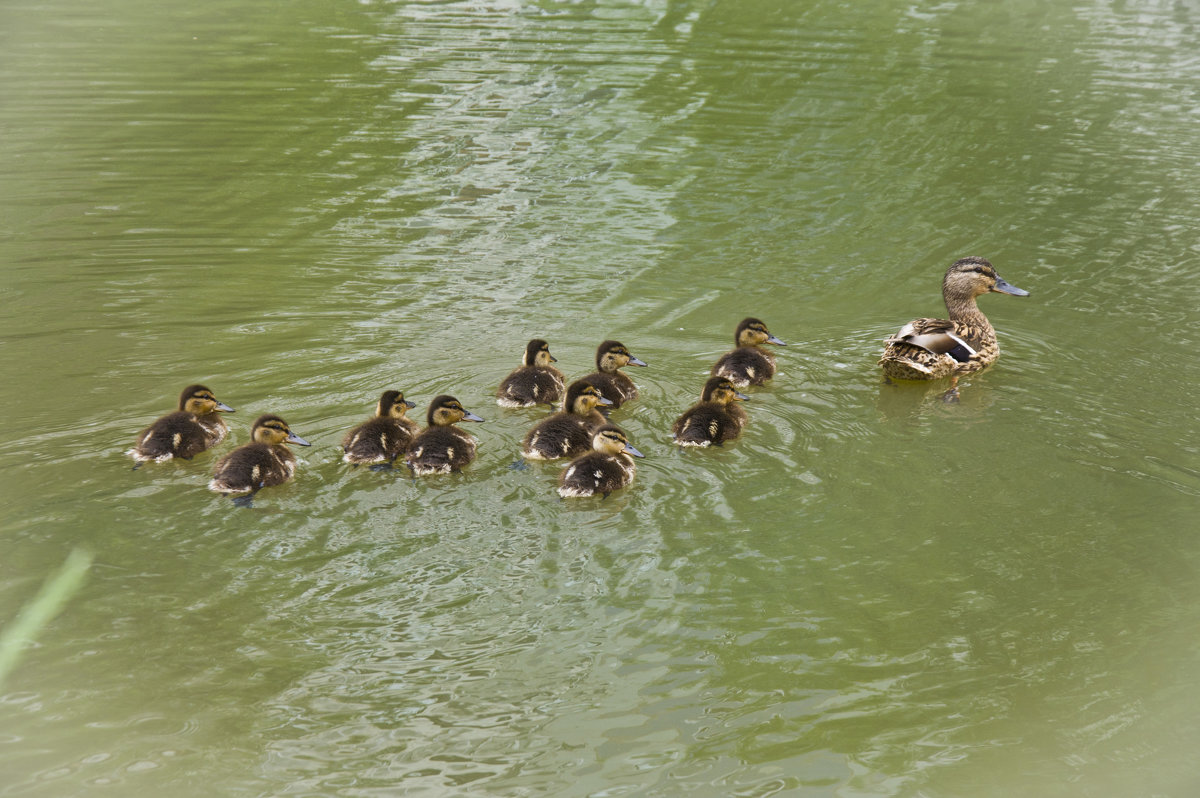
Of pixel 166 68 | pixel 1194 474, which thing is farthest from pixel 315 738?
pixel 166 68

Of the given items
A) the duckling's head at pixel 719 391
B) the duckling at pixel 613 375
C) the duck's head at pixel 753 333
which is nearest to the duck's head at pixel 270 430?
the duckling at pixel 613 375

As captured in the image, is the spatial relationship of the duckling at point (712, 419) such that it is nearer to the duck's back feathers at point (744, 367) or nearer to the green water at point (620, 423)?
the green water at point (620, 423)

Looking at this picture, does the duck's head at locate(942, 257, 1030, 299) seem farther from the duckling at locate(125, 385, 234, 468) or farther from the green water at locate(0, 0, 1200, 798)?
the duckling at locate(125, 385, 234, 468)

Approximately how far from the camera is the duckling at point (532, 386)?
593cm

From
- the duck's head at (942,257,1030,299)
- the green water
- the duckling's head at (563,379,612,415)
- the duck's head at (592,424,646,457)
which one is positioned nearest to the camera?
the green water

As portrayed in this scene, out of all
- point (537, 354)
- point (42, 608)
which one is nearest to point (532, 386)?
point (537, 354)

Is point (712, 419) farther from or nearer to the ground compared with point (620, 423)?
farther from the ground

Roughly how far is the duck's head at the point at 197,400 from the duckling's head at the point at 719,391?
2272 millimetres

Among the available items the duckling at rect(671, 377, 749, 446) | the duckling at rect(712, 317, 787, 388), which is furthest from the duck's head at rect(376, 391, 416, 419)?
the duckling at rect(712, 317, 787, 388)

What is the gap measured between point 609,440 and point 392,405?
1046 mm

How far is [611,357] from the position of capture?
6.02 m

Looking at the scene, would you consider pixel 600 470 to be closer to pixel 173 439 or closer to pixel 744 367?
pixel 744 367

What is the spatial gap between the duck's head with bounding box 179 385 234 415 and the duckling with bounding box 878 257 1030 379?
3383 mm

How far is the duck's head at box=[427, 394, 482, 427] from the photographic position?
5.39 m
